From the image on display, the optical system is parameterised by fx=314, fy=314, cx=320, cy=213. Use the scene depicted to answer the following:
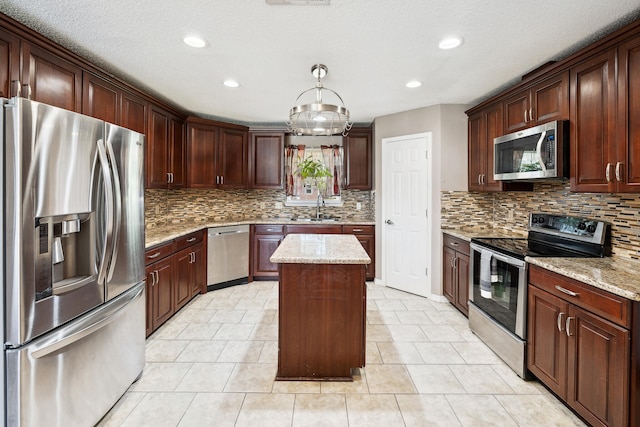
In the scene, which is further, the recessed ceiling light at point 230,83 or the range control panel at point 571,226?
the recessed ceiling light at point 230,83

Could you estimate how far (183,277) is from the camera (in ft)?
11.3

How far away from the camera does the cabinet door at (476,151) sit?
3418 millimetres

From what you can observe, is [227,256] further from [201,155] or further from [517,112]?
[517,112]

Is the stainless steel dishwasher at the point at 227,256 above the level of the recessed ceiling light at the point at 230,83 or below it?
below

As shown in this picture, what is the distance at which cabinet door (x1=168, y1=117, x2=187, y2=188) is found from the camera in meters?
3.75

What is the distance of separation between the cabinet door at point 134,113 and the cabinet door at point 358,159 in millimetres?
2661

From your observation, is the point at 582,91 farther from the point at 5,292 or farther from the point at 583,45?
the point at 5,292

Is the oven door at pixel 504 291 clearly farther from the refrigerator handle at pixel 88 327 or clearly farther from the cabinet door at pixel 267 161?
the cabinet door at pixel 267 161

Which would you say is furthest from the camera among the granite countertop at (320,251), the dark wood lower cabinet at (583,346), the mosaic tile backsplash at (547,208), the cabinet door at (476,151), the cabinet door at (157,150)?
the cabinet door at (476,151)

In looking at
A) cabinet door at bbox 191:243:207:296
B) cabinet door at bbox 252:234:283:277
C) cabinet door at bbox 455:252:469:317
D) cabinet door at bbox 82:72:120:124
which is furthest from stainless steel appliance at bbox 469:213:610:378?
cabinet door at bbox 82:72:120:124

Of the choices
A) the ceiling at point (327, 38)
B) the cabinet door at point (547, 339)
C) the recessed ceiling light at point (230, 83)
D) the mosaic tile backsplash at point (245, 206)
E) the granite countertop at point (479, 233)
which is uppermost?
the recessed ceiling light at point (230, 83)

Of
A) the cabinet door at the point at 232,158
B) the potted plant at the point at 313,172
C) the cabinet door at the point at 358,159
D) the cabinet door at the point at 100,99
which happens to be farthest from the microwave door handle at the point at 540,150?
the cabinet door at the point at 232,158

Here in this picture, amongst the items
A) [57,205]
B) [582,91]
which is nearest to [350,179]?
[582,91]

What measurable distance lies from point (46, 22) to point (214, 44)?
3.30 ft
